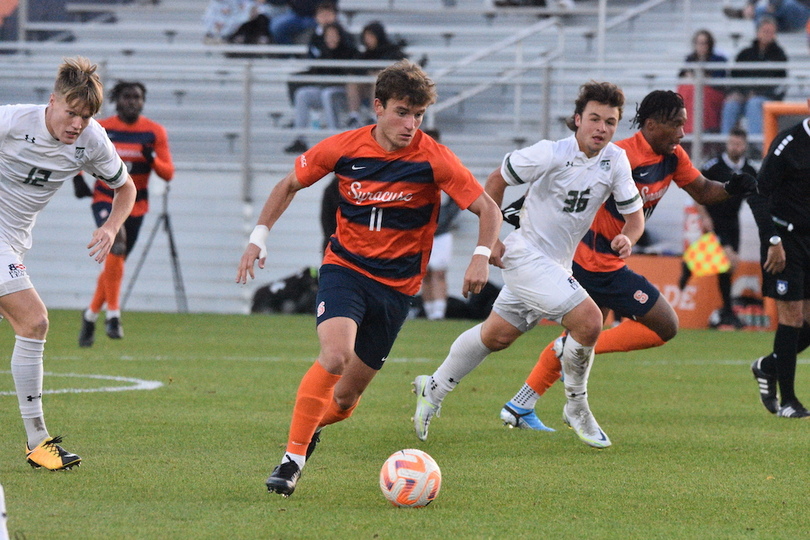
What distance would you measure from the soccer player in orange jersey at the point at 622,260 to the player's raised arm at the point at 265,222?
2.45 meters

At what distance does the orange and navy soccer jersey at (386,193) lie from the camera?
5.79 metres

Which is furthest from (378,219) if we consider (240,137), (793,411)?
(240,137)

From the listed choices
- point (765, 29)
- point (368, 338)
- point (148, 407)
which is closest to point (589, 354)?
point (368, 338)

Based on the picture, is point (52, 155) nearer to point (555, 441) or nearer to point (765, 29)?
point (555, 441)

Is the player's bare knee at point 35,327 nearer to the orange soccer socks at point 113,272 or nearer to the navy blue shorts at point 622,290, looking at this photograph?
the navy blue shorts at point 622,290

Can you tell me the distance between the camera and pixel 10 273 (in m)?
5.93

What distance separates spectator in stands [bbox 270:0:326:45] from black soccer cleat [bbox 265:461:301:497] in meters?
16.7

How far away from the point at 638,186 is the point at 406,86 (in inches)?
104

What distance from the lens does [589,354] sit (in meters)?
7.03

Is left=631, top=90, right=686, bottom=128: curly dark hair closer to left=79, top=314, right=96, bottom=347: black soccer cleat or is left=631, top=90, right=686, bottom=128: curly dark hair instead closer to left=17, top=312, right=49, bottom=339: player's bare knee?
left=17, top=312, right=49, bottom=339: player's bare knee

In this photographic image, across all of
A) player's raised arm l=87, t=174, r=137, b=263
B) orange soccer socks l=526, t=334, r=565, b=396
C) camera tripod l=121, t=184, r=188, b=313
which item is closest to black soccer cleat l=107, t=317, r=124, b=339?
camera tripod l=121, t=184, r=188, b=313

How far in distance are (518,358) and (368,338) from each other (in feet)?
20.9

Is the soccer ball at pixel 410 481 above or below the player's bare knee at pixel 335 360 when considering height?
below

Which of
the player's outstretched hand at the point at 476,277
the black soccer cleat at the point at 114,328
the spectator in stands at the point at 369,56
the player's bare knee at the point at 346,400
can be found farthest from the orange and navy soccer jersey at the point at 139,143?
the player's outstretched hand at the point at 476,277
